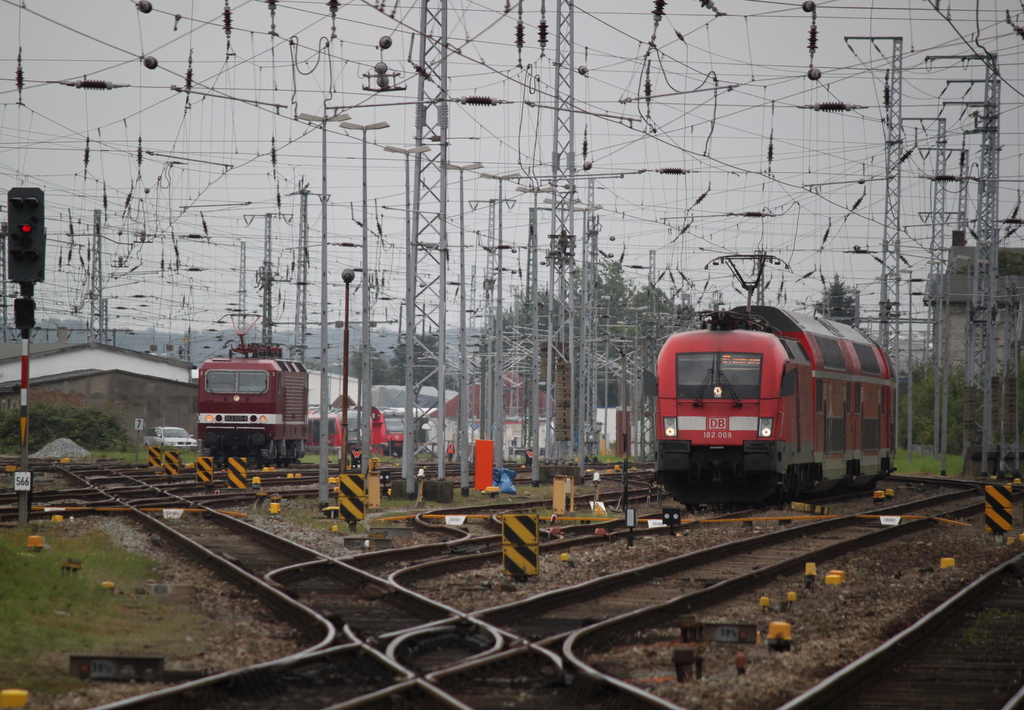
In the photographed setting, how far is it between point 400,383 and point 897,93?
95858mm

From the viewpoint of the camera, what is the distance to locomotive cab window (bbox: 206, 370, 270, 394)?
129ft

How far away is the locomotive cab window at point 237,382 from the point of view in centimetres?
3919

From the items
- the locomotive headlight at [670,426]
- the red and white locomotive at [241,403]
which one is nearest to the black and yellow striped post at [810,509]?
the locomotive headlight at [670,426]

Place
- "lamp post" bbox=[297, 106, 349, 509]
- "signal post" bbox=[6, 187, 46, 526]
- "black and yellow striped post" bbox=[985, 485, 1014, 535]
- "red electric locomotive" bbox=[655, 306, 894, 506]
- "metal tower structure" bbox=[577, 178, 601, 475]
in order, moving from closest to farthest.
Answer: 1. "signal post" bbox=[6, 187, 46, 526]
2. "black and yellow striped post" bbox=[985, 485, 1014, 535]
3. "red electric locomotive" bbox=[655, 306, 894, 506]
4. "lamp post" bbox=[297, 106, 349, 509]
5. "metal tower structure" bbox=[577, 178, 601, 475]

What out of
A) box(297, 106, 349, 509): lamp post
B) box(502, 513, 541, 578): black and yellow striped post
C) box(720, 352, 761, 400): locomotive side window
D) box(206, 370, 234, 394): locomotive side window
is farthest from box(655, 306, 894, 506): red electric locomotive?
box(206, 370, 234, 394): locomotive side window

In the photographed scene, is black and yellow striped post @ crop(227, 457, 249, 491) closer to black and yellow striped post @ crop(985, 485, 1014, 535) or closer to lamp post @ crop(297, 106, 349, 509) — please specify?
lamp post @ crop(297, 106, 349, 509)

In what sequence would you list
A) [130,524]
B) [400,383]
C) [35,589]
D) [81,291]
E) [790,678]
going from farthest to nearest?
[400,383] → [81,291] → [130,524] → [35,589] → [790,678]

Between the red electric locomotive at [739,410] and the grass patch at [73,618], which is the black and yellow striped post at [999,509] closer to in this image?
the red electric locomotive at [739,410]

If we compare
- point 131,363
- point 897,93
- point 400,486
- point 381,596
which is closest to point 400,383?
point 131,363

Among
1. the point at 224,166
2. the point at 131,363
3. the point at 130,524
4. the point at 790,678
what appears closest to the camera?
the point at 790,678

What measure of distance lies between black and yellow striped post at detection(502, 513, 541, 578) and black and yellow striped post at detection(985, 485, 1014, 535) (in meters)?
9.00

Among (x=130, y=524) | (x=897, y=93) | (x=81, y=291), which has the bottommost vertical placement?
(x=130, y=524)

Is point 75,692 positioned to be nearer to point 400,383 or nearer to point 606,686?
point 606,686

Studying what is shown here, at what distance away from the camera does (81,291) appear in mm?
56344
